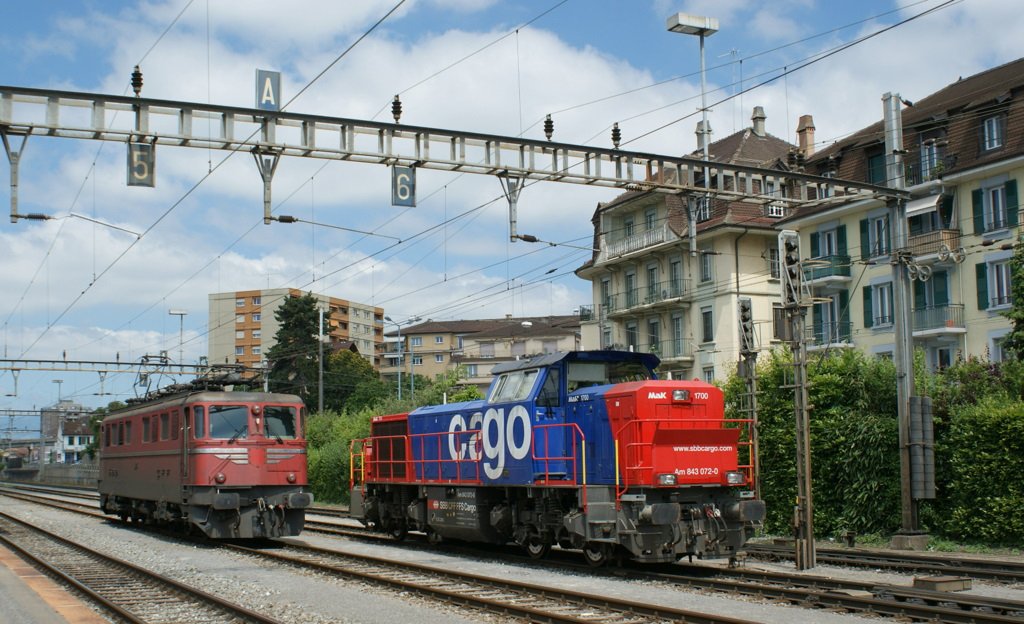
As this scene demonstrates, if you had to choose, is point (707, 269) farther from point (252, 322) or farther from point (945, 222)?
point (252, 322)

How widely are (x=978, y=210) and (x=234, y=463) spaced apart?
87.1ft

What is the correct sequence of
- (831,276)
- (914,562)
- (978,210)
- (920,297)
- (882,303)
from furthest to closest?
1. (831,276)
2. (882,303)
3. (920,297)
4. (978,210)
5. (914,562)

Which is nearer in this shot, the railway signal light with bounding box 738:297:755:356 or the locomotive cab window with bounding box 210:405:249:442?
the railway signal light with bounding box 738:297:755:356

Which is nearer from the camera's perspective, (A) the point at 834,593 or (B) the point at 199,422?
(A) the point at 834,593

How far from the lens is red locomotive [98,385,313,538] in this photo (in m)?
20.4

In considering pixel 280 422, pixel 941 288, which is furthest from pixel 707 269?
pixel 280 422

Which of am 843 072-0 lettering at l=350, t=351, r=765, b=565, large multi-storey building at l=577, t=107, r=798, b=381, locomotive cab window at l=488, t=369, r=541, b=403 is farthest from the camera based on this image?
large multi-storey building at l=577, t=107, r=798, b=381

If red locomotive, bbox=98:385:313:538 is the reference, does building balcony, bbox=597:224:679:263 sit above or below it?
above

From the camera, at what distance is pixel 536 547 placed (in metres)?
17.3

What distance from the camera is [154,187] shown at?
15492 mm

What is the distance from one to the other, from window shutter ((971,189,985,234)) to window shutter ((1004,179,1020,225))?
116cm

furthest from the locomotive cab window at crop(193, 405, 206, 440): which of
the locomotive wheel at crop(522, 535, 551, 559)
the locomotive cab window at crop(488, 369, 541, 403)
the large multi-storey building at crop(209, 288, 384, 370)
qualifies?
the large multi-storey building at crop(209, 288, 384, 370)

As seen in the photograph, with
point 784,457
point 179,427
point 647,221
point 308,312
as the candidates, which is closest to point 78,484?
point 308,312

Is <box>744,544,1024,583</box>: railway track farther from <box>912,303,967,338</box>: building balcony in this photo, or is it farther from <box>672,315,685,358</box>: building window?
<box>672,315,685,358</box>: building window
